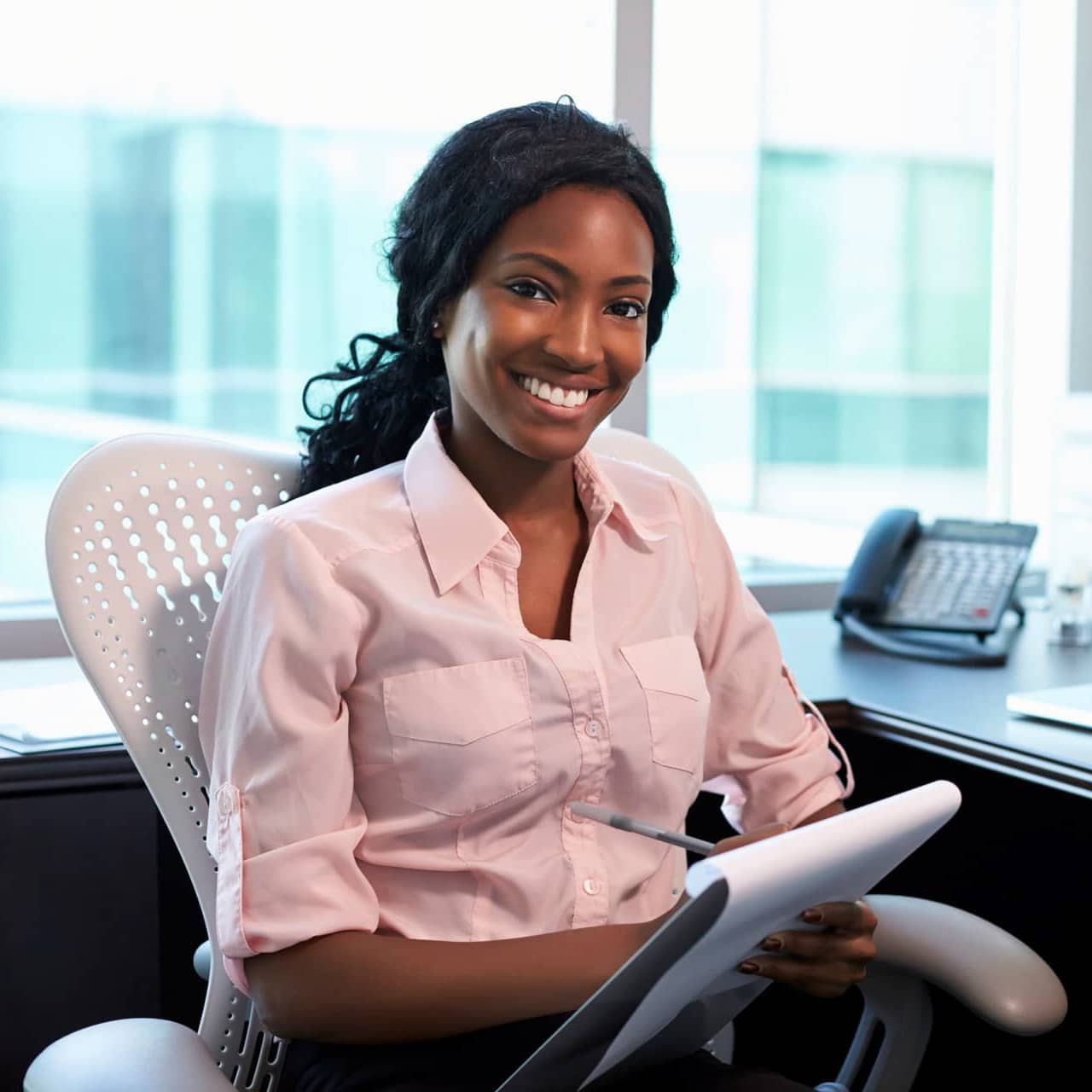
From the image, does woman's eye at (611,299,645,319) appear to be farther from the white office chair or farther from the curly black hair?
A: the white office chair

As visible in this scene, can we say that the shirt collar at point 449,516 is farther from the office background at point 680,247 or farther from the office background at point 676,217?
the office background at point 680,247

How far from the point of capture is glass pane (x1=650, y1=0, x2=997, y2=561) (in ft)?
8.20

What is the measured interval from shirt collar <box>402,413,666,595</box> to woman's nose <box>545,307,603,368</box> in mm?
144

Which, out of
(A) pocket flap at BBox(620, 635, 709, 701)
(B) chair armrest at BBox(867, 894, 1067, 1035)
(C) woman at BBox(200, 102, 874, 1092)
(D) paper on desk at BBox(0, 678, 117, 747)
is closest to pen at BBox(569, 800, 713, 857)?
(C) woman at BBox(200, 102, 874, 1092)

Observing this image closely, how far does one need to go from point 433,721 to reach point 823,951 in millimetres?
344

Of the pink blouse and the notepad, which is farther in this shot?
the notepad

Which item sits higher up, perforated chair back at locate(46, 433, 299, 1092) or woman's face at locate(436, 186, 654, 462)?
woman's face at locate(436, 186, 654, 462)

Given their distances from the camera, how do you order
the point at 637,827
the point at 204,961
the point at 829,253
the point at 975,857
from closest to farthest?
the point at 637,827 < the point at 204,961 < the point at 975,857 < the point at 829,253

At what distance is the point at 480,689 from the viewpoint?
1.12m

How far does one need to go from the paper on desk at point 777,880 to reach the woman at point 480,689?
0.08 meters

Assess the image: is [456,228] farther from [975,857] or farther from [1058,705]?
[975,857]

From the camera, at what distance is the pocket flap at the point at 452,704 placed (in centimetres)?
110

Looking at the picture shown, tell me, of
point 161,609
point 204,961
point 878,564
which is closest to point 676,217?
point 878,564

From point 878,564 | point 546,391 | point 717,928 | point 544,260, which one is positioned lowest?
point 717,928
